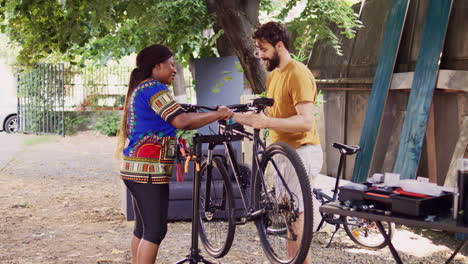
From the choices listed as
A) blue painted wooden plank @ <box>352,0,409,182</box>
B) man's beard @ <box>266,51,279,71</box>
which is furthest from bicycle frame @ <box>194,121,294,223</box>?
blue painted wooden plank @ <box>352,0,409,182</box>

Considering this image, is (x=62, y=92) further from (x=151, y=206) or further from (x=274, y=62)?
(x=274, y=62)

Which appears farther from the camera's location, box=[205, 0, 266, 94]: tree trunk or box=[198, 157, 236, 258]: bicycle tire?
box=[205, 0, 266, 94]: tree trunk

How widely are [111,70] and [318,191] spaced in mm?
14350

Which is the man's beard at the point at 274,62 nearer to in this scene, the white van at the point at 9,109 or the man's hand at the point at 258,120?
the man's hand at the point at 258,120

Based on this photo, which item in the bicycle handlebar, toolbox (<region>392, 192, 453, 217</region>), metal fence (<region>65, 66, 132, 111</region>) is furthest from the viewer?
metal fence (<region>65, 66, 132, 111</region>)

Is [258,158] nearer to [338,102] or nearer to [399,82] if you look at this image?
[399,82]

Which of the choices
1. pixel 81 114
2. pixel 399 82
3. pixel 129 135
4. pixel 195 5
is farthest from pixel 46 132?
pixel 129 135

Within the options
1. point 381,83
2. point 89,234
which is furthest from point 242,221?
point 381,83

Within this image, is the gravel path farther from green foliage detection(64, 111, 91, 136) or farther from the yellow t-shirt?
green foliage detection(64, 111, 91, 136)

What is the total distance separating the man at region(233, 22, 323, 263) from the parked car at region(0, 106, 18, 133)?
17.4 metres

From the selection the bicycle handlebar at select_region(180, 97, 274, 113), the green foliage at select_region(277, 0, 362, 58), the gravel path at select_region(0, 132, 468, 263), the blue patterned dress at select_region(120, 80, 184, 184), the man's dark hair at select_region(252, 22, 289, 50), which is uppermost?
the green foliage at select_region(277, 0, 362, 58)

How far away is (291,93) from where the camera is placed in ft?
12.6

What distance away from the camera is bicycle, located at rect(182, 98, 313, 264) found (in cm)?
370

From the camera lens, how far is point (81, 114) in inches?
767
